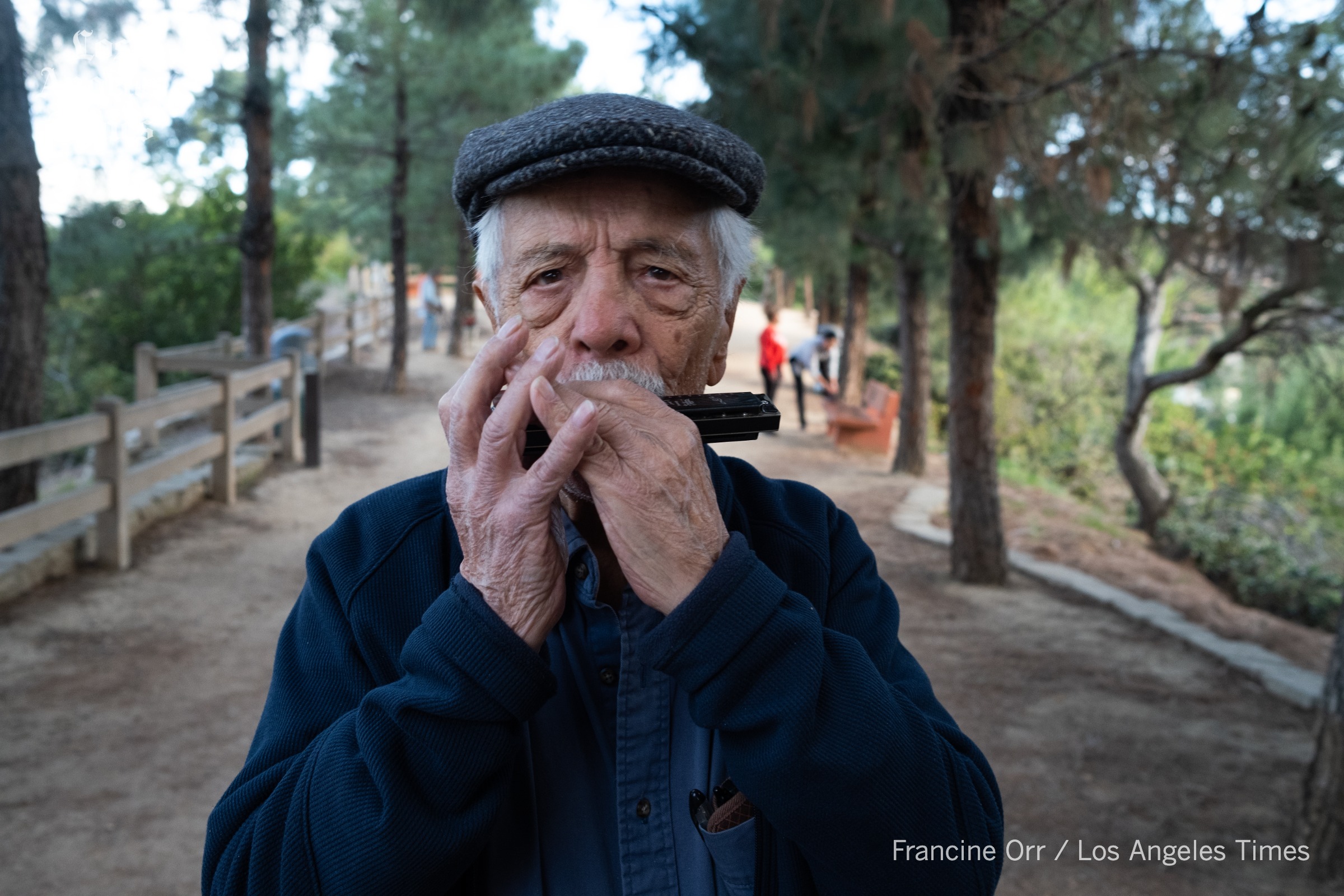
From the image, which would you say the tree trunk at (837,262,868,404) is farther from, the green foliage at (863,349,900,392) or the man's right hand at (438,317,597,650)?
the man's right hand at (438,317,597,650)

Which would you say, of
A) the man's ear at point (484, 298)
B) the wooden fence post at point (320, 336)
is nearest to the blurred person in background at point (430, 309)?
the wooden fence post at point (320, 336)

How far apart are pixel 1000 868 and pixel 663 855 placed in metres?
0.45

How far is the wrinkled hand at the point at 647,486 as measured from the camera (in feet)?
3.88

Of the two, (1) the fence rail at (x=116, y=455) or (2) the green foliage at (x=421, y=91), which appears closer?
(1) the fence rail at (x=116, y=455)

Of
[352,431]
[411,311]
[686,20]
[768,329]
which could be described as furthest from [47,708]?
[411,311]

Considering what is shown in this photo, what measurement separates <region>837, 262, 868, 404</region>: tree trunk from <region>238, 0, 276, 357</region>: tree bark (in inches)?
337

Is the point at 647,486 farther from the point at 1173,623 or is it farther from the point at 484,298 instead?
the point at 1173,623

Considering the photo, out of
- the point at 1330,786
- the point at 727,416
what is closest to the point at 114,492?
the point at 727,416

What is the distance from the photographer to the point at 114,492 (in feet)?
22.6

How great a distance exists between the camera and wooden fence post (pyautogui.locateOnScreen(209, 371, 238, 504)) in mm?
9148

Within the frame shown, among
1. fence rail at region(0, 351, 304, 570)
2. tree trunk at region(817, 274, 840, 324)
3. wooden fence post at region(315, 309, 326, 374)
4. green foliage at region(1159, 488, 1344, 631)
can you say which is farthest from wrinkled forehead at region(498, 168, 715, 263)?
tree trunk at region(817, 274, 840, 324)

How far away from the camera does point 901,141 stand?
8586 millimetres

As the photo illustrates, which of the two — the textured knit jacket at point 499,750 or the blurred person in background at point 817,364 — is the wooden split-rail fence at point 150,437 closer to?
the textured knit jacket at point 499,750

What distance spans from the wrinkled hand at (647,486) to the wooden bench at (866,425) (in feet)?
43.3
